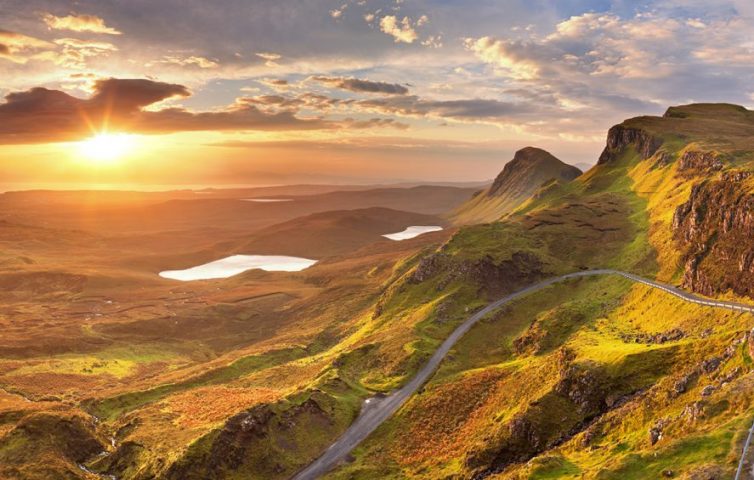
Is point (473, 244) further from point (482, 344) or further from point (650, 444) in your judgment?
point (650, 444)

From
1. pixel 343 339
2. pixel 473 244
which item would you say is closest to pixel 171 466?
pixel 343 339

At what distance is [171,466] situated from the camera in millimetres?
60750

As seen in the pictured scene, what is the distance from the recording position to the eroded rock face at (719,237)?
7169cm

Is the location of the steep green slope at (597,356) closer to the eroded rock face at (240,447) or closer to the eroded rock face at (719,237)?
the eroded rock face at (719,237)

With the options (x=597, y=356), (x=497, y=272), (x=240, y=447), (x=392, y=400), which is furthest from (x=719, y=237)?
(x=240, y=447)

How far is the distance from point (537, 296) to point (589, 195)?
85.2 m

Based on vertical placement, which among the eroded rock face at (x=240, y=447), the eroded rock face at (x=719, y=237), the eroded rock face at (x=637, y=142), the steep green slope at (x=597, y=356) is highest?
the eroded rock face at (x=637, y=142)

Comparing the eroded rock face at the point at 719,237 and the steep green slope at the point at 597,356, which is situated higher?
the eroded rock face at the point at 719,237

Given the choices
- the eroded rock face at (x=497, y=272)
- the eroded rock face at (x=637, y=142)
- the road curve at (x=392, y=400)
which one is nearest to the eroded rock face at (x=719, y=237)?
the road curve at (x=392, y=400)

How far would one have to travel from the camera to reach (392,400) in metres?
77.6

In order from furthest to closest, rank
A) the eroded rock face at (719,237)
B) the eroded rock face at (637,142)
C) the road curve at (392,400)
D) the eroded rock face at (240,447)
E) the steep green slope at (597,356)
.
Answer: the eroded rock face at (637,142), the eroded rock face at (719,237), the road curve at (392,400), the eroded rock face at (240,447), the steep green slope at (597,356)

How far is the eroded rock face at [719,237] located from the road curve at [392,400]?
3877 millimetres

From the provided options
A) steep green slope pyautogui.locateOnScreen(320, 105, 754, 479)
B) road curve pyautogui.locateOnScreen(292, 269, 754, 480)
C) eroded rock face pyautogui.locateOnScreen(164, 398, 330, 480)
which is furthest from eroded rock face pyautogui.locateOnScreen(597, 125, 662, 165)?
eroded rock face pyautogui.locateOnScreen(164, 398, 330, 480)

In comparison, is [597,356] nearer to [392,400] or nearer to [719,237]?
[392,400]
